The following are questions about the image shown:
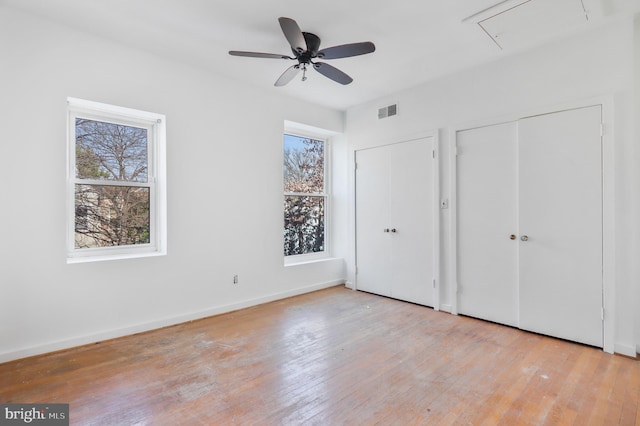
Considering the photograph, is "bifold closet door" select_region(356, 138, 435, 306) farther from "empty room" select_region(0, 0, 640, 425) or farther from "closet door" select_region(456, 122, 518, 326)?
"closet door" select_region(456, 122, 518, 326)

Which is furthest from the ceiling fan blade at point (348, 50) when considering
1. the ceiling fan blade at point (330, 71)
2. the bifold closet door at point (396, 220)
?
the bifold closet door at point (396, 220)

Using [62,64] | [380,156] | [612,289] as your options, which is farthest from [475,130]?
[62,64]

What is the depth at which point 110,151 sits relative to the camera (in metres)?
3.23

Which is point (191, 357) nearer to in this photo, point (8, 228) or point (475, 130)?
point (8, 228)

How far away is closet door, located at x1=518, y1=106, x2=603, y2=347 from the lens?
2.81 metres

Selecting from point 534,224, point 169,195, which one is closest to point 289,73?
point 169,195

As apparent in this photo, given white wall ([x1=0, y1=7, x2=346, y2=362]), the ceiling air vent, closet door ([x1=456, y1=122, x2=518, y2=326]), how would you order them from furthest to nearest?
the ceiling air vent, closet door ([x1=456, y1=122, x2=518, y2=326]), white wall ([x1=0, y1=7, x2=346, y2=362])

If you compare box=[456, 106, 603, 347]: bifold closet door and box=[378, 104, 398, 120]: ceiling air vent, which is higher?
→ box=[378, 104, 398, 120]: ceiling air vent

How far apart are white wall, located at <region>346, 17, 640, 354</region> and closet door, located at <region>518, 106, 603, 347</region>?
144 mm

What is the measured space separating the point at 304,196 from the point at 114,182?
2535 millimetres

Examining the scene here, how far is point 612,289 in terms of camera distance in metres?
2.72

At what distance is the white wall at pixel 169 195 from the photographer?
102 inches

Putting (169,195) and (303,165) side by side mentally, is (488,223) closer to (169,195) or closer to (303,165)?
(303,165)

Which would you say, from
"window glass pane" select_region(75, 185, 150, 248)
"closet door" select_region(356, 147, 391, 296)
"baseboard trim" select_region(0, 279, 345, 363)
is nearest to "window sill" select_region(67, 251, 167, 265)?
"window glass pane" select_region(75, 185, 150, 248)
